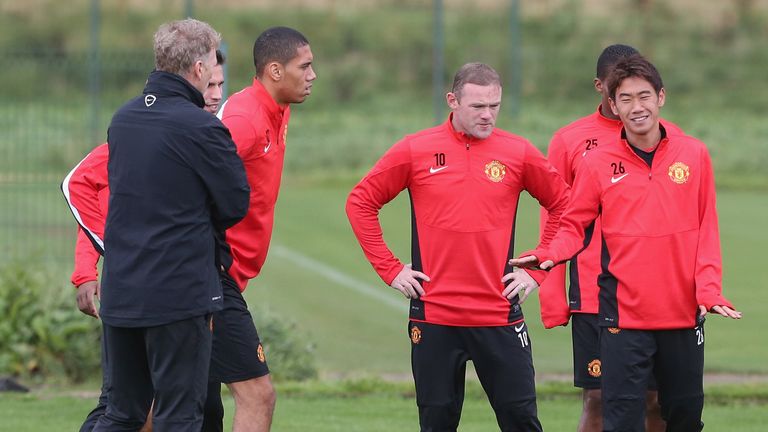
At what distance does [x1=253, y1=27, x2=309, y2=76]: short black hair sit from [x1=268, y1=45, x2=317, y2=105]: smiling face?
0.03 meters

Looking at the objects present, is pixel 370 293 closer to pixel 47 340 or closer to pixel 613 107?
pixel 47 340

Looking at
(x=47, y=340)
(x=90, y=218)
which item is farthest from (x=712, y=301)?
(x=47, y=340)

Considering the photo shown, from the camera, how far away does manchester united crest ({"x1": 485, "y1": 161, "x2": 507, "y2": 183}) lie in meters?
6.79

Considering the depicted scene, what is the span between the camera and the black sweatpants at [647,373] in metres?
6.58

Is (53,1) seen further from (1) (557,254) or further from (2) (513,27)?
(1) (557,254)

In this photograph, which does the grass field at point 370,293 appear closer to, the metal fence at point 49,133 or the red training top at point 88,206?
the metal fence at point 49,133

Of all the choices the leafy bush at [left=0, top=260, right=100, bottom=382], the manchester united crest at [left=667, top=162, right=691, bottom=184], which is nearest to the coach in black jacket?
the manchester united crest at [left=667, top=162, right=691, bottom=184]

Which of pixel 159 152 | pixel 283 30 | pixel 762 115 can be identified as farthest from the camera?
pixel 762 115

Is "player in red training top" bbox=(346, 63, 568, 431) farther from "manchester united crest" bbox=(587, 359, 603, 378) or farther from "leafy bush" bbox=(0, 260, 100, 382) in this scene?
"leafy bush" bbox=(0, 260, 100, 382)

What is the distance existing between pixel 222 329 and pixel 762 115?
30.6 metres

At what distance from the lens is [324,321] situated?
1407 centimetres

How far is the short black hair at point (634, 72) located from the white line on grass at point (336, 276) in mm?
8365

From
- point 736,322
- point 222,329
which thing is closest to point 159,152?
point 222,329

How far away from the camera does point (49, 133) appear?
2466cm
